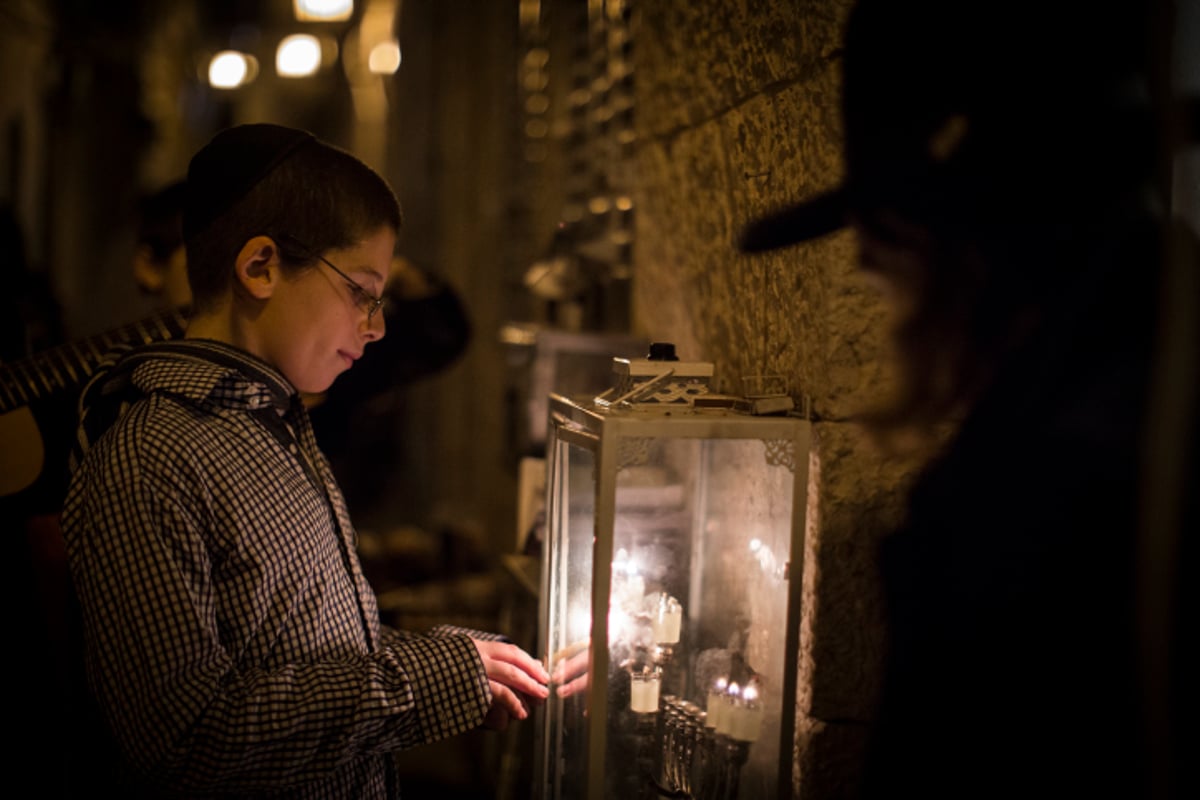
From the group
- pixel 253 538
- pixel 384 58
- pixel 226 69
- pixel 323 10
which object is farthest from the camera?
pixel 384 58

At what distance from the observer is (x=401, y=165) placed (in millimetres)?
6938

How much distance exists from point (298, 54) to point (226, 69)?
53 cm

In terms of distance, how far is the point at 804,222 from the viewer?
5.23ft

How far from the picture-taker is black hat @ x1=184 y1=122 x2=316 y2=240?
160cm

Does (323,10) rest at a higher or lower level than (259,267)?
higher

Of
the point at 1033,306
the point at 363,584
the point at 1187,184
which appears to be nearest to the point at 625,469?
the point at 363,584

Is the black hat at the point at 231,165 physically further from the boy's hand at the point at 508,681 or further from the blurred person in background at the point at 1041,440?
the blurred person in background at the point at 1041,440

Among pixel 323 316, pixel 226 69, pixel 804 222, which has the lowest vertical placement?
pixel 323 316

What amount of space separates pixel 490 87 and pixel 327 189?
5.26m

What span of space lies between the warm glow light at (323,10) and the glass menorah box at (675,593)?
582cm

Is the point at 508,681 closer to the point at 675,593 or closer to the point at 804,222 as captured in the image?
the point at 675,593

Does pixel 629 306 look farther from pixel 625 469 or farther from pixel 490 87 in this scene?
pixel 490 87

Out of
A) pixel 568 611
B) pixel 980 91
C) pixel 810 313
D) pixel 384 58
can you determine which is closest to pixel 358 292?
pixel 568 611

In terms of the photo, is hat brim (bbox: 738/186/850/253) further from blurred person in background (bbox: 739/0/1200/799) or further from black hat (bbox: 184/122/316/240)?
black hat (bbox: 184/122/316/240)
